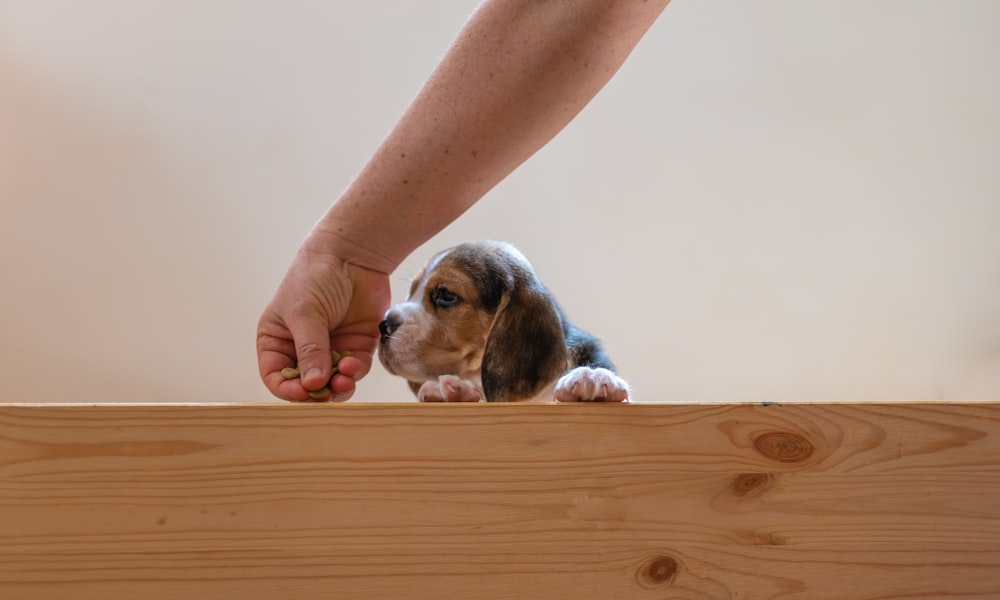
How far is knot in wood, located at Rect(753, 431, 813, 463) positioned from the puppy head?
0.84 meters

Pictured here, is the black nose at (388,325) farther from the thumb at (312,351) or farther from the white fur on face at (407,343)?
the thumb at (312,351)

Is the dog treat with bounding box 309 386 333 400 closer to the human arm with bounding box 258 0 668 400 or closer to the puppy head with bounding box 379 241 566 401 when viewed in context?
the human arm with bounding box 258 0 668 400

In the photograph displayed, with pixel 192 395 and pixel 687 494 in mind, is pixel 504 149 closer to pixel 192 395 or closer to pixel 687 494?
pixel 687 494

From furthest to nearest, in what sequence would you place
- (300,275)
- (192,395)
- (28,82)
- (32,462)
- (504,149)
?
(192,395)
(28,82)
(300,275)
(504,149)
(32,462)

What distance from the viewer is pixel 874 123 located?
10.4 ft

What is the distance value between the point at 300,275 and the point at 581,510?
2.44ft

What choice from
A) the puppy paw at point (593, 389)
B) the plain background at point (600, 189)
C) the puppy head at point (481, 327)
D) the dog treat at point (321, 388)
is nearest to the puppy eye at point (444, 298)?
the puppy head at point (481, 327)

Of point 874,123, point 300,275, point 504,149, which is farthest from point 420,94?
point 874,123

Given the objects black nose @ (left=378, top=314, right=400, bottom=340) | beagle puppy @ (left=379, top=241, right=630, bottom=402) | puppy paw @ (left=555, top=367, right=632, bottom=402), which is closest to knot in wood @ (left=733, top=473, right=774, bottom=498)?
puppy paw @ (left=555, top=367, right=632, bottom=402)

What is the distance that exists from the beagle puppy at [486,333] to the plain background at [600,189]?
3.45 feet

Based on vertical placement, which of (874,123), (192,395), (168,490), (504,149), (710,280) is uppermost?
(874,123)

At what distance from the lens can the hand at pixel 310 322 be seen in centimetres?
139

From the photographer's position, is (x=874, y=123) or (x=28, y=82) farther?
(x=874, y=123)

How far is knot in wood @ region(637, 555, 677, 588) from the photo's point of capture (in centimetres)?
88
